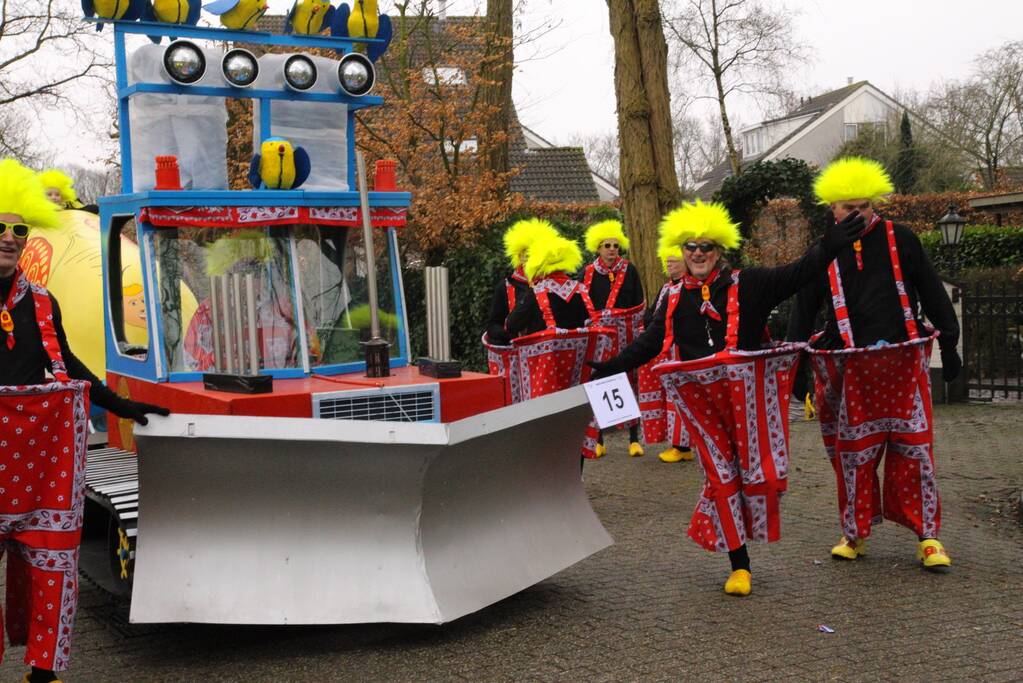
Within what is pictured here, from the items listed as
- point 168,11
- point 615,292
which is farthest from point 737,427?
point 615,292

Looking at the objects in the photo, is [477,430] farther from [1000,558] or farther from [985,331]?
[985,331]

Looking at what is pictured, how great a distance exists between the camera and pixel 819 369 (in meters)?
6.55

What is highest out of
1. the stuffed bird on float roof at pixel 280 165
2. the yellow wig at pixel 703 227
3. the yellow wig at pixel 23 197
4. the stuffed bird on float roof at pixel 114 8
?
the stuffed bird on float roof at pixel 114 8

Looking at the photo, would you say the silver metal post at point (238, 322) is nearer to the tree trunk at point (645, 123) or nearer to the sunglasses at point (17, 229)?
the sunglasses at point (17, 229)

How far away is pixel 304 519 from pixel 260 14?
3.02m

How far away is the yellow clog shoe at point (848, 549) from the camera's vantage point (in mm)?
6650

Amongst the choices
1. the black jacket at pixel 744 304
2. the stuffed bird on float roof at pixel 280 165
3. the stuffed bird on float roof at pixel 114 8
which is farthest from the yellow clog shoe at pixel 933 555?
the stuffed bird on float roof at pixel 114 8

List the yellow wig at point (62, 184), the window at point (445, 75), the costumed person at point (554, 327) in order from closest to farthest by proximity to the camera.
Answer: the costumed person at point (554, 327) → the yellow wig at point (62, 184) → the window at point (445, 75)

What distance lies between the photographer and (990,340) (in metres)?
14.5

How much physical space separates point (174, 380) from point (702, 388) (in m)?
2.65

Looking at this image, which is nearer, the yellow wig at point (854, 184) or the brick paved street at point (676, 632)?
A: the brick paved street at point (676, 632)

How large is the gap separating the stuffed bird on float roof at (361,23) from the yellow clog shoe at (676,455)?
4822 millimetres

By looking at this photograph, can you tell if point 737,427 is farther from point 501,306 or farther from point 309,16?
point 501,306

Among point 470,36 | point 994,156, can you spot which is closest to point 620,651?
point 470,36
